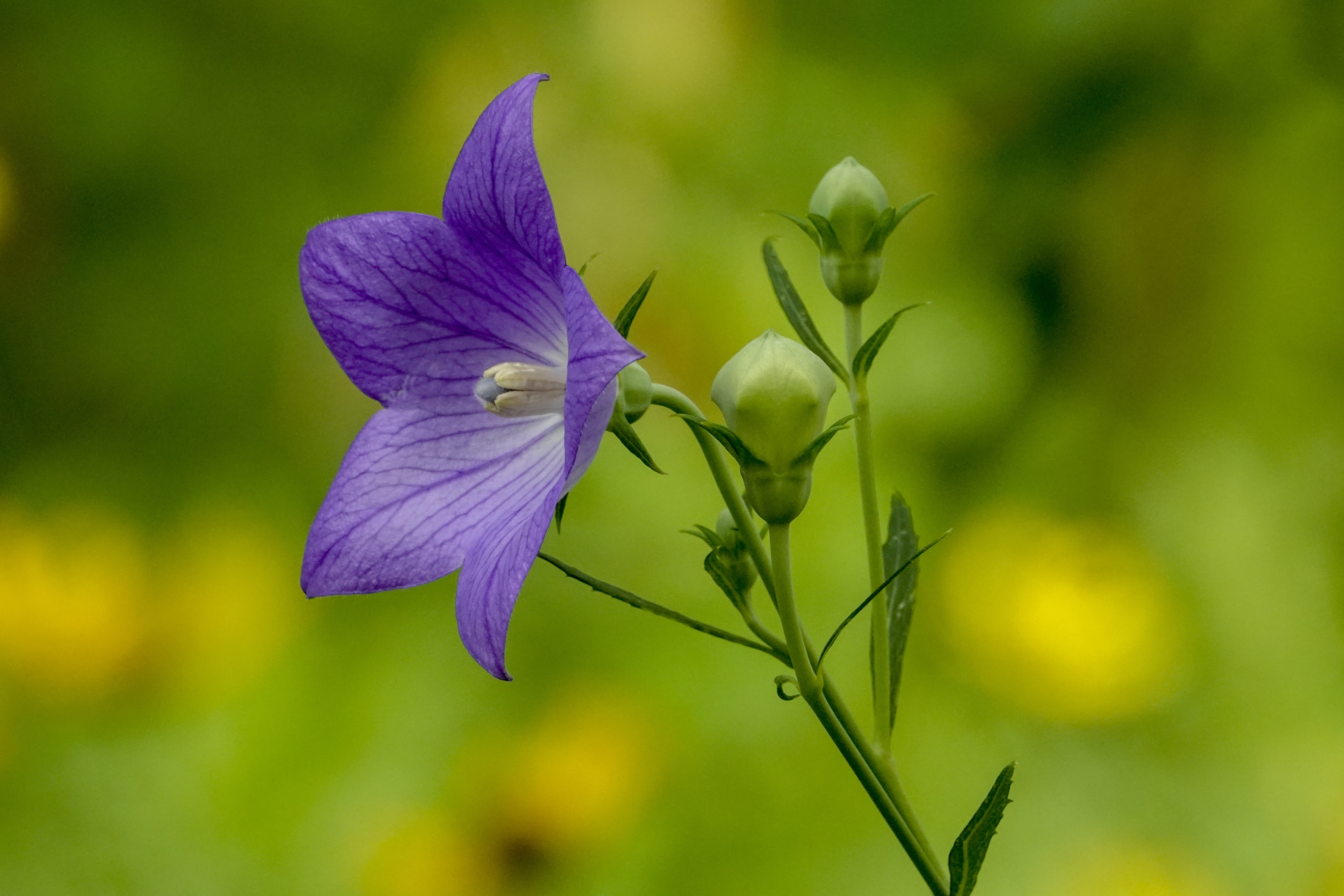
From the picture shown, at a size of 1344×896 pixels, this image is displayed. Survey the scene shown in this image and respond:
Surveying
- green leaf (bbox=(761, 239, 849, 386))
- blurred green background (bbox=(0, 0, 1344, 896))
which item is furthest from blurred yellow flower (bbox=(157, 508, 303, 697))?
green leaf (bbox=(761, 239, 849, 386))

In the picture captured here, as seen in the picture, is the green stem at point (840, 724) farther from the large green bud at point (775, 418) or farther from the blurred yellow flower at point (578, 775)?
the blurred yellow flower at point (578, 775)

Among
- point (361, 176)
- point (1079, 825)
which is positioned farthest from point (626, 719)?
point (361, 176)

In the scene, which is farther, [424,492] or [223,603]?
[223,603]

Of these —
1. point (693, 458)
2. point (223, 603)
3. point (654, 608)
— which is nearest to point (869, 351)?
point (654, 608)

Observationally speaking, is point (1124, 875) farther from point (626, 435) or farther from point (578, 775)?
point (626, 435)

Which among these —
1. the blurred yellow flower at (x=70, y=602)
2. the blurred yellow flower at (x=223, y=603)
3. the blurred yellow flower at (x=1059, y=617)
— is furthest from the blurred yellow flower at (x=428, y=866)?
the blurred yellow flower at (x=1059, y=617)

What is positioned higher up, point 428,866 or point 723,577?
point 723,577
